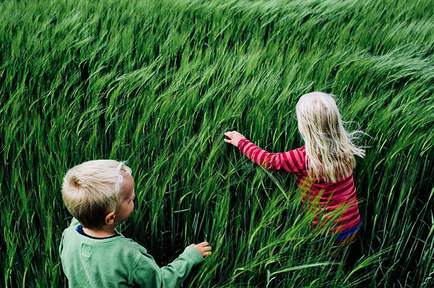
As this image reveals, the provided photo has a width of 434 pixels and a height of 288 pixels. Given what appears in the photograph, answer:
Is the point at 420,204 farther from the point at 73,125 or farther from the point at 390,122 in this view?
the point at 73,125

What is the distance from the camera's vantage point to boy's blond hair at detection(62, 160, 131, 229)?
780mm

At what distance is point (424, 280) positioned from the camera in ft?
3.31

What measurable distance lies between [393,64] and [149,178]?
1476 millimetres

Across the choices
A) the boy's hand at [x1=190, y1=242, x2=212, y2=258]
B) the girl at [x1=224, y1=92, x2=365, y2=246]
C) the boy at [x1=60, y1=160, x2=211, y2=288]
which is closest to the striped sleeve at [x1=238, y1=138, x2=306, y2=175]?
the girl at [x1=224, y1=92, x2=365, y2=246]

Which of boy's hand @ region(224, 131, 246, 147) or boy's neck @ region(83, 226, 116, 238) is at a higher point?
boy's hand @ region(224, 131, 246, 147)

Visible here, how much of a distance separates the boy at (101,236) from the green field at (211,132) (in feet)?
0.42

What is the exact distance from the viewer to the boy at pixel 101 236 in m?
0.78

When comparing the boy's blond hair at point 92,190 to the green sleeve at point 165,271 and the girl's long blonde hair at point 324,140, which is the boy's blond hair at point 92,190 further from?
the girl's long blonde hair at point 324,140

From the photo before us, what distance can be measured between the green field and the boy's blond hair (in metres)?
0.19

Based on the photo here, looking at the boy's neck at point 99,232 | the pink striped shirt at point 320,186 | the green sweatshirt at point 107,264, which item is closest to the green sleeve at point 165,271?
the green sweatshirt at point 107,264

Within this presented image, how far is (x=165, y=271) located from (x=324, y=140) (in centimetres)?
65

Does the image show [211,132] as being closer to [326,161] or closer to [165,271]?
[326,161]

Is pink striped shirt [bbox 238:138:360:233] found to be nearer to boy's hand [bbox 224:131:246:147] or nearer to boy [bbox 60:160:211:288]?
boy's hand [bbox 224:131:246:147]

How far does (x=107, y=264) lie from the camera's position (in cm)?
80
